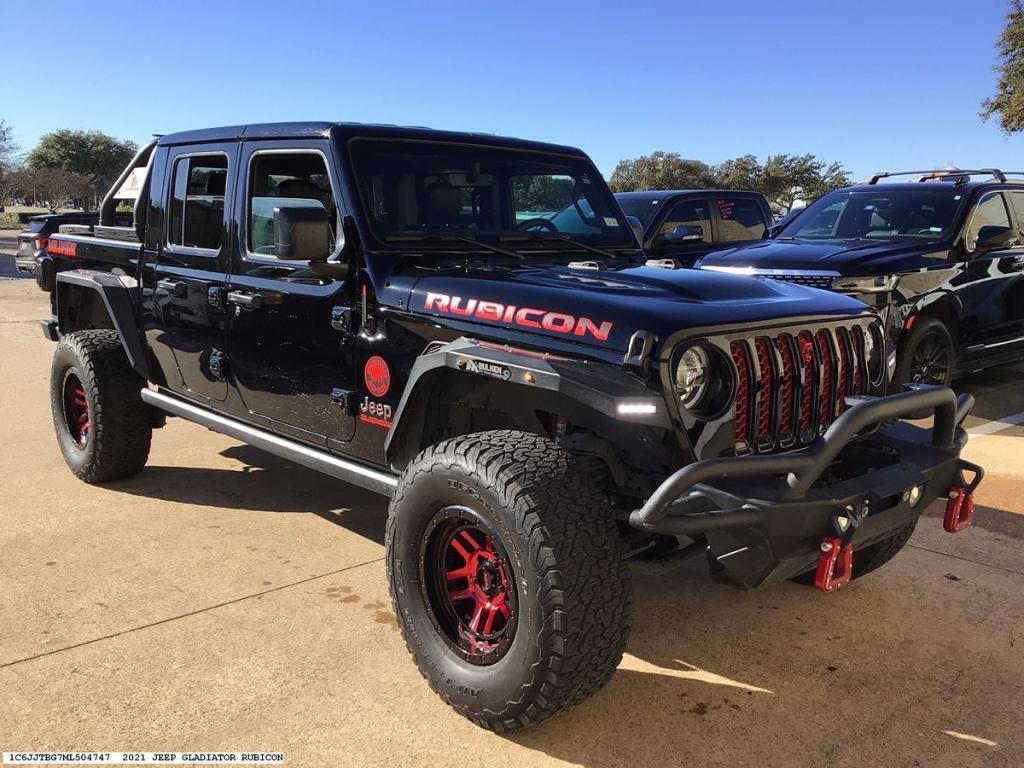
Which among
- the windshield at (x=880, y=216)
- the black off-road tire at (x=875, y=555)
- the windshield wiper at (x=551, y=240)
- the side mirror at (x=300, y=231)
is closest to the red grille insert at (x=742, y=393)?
the black off-road tire at (x=875, y=555)

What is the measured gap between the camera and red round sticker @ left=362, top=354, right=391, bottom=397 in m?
3.15

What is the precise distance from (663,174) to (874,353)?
155 ft

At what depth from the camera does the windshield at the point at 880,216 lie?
697cm

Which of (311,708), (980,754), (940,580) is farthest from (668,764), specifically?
(940,580)

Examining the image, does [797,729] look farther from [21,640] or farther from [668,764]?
[21,640]

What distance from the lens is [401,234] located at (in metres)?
3.33

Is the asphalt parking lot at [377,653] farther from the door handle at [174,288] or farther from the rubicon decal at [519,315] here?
the door handle at [174,288]

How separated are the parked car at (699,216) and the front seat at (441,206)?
14.9 feet

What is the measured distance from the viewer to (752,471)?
92.1 inches

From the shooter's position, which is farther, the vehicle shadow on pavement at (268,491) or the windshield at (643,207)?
the windshield at (643,207)

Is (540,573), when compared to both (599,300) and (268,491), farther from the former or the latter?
(268,491)

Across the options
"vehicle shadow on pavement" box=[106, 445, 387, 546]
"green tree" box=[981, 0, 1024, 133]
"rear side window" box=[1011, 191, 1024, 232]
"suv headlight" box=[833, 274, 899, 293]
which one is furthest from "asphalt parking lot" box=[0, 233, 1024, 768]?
"green tree" box=[981, 0, 1024, 133]

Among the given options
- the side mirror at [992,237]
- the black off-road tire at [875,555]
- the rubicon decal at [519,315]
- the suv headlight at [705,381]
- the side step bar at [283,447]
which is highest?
the side mirror at [992,237]

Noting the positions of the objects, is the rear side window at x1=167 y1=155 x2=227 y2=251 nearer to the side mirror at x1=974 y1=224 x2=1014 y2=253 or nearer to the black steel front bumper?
the black steel front bumper
